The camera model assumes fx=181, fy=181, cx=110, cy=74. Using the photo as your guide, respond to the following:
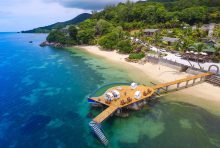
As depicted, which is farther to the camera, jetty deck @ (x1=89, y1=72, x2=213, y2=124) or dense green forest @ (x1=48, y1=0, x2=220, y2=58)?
dense green forest @ (x1=48, y1=0, x2=220, y2=58)

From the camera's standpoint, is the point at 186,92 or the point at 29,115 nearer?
the point at 29,115

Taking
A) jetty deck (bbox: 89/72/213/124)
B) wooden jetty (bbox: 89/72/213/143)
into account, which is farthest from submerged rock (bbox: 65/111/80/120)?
jetty deck (bbox: 89/72/213/124)

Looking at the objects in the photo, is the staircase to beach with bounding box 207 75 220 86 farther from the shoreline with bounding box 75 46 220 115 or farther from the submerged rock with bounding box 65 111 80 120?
the submerged rock with bounding box 65 111 80 120

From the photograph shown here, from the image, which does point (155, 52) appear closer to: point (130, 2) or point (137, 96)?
point (137, 96)

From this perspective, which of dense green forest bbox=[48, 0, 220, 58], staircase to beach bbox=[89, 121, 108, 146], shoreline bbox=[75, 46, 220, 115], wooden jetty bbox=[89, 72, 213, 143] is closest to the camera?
staircase to beach bbox=[89, 121, 108, 146]

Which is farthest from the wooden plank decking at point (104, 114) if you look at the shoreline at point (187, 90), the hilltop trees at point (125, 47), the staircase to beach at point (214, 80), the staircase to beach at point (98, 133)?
the hilltop trees at point (125, 47)

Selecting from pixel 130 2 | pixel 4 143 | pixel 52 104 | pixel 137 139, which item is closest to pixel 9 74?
pixel 52 104

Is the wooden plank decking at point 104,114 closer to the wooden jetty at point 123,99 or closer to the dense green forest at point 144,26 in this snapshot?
the wooden jetty at point 123,99

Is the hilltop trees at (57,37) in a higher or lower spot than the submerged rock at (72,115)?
higher
